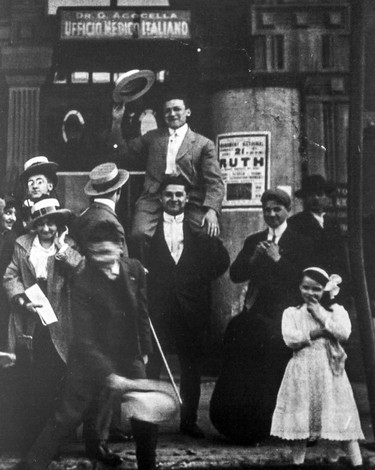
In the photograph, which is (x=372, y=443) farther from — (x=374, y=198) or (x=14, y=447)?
(x=14, y=447)

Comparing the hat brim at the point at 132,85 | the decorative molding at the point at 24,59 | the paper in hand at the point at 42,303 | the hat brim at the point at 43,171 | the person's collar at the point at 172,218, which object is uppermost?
the decorative molding at the point at 24,59

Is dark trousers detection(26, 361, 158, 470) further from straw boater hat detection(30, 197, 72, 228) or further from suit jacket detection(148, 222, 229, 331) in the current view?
straw boater hat detection(30, 197, 72, 228)

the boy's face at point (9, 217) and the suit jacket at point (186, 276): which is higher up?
the boy's face at point (9, 217)

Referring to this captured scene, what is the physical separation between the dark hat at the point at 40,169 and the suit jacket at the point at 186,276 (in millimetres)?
1142

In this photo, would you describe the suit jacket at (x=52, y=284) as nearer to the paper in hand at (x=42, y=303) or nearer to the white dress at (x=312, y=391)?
the paper in hand at (x=42, y=303)

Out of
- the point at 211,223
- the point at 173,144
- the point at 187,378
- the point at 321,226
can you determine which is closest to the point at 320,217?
the point at 321,226

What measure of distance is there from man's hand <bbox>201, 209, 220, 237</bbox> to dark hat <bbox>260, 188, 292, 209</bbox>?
0.49 metres

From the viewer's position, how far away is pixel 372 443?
24.2 ft

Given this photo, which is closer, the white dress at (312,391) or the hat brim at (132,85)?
the white dress at (312,391)

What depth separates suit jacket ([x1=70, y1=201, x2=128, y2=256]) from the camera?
24.9ft

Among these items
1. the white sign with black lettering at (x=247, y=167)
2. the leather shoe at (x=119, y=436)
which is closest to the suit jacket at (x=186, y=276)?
the white sign with black lettering at (x=247, y=167)

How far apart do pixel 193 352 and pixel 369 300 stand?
1.73m

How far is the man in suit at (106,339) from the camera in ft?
23.2

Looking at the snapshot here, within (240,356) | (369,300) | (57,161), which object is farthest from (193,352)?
(57,161)
